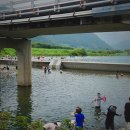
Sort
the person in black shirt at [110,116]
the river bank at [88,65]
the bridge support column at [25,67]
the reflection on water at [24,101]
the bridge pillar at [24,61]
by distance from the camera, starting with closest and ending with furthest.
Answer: the person in black shirt at [110,116], the reflection on water at [24,101], the bridge pillar at [24,61], the bridge support column at [25,67], the river bank at [88,65]

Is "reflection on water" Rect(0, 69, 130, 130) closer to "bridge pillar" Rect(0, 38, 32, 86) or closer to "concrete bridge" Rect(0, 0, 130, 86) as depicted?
"bridge pillar" Rect(0, 38, 32, 86)

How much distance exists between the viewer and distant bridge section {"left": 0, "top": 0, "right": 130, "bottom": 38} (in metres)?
18.9

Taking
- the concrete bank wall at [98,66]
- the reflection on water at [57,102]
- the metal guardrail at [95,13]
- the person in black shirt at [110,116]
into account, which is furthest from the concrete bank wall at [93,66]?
the person in black shirt at [110,116]

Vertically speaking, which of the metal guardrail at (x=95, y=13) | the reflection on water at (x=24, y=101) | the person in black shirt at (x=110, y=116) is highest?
the metal guardrail at (x=95, y=13)

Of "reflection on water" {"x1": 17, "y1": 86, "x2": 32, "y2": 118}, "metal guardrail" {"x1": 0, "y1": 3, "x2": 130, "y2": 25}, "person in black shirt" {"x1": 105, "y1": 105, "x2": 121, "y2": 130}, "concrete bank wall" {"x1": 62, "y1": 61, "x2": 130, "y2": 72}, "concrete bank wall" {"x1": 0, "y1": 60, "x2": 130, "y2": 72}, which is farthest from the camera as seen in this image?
"concrete bank wall" {"x1": 0, "y1": 60, "x2": 130, "y2": 72}

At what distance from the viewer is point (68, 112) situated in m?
23.4

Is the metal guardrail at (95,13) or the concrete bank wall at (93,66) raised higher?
the metal guardrail at (95,13)

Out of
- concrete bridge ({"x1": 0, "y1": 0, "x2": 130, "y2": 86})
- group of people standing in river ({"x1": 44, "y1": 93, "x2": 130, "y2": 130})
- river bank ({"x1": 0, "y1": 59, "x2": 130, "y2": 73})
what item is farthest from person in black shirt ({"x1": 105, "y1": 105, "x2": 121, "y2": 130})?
river bank ({"x1": 0, "y1": 59, "x2": 130, "y2": 73})

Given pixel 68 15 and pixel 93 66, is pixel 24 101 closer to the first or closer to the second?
pixel 68 15

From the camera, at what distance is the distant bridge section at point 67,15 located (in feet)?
62.1

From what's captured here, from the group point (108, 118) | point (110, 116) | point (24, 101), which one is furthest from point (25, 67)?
point (110, 116)

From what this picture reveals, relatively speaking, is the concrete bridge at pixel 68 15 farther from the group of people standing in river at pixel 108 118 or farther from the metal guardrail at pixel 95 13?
the group of people standing in river at pixel 108 118

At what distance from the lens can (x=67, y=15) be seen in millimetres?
21438

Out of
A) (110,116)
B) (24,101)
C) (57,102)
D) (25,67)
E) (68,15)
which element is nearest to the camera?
(110,116)
